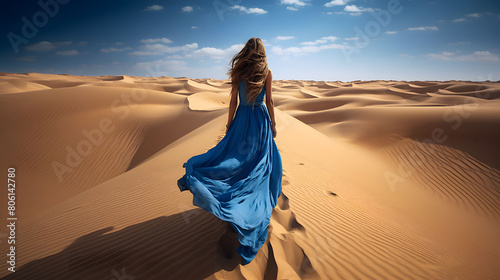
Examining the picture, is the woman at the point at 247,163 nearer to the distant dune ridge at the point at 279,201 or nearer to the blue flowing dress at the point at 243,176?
the blue flowing dress at the point at 243,176

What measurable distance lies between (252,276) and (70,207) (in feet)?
14.0

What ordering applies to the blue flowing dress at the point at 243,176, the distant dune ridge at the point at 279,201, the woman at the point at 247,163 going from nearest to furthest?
the blue flowing dress at the point at 243,176
the woman at the point at 247,163
the distant dune ridge at the point at 279,201

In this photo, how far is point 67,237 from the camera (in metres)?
3.43

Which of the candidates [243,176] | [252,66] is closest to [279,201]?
[243,176]

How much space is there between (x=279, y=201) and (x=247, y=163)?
1.48 meters

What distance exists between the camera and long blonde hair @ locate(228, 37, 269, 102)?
2863 millimetres

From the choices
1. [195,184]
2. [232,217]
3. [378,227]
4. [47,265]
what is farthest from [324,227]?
[47,265]

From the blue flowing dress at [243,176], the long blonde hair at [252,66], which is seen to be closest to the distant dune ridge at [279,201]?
the blue flowing dress at [243,176]

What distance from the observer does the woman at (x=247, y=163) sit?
2467mm

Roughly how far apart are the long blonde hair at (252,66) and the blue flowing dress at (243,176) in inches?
5.0

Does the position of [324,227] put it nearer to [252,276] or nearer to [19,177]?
[252,276]

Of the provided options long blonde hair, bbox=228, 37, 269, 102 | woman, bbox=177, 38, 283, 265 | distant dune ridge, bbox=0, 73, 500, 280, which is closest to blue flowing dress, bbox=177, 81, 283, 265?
woman, bbox=177, 38, 283, 265

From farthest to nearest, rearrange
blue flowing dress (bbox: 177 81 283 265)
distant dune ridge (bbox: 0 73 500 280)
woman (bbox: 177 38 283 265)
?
distant dune ridge (bbox: 0 73 500 280)
woman (bbox: 177 38 283 265)
blue flowing dress (bbox: 177 81 283 265)

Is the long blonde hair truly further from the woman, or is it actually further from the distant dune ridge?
the distant dune ridge
